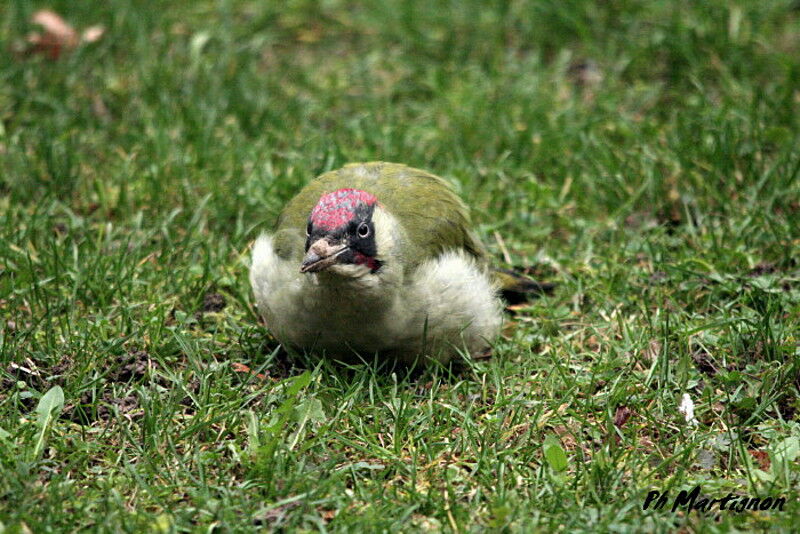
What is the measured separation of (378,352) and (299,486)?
3.22ft

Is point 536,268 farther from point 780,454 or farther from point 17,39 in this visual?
point 17,39

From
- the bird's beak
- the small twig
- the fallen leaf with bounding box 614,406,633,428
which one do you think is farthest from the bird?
the fallen leaf with bounding box 614,406,633,428

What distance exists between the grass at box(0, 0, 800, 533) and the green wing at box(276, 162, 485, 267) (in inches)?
21.4

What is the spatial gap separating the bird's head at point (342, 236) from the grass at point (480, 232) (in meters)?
0.47

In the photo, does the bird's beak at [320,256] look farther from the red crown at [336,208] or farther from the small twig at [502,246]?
the small twig at [502,246]

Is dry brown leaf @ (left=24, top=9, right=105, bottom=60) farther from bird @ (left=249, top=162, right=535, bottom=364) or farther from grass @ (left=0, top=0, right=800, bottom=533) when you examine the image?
bird @ (left=249, top=162, right=535, bottom=364)

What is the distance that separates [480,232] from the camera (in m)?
5.75

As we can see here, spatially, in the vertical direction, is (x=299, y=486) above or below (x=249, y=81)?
below

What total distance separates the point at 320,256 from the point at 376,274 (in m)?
0.33

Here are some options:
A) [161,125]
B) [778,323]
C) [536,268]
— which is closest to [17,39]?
[161,125]

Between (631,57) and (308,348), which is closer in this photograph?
(308,348)

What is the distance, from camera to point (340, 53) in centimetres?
753

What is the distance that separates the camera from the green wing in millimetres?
4730

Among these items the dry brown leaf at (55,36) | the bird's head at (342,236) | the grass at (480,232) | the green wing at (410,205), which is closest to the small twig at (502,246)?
the grass at (480,232)
